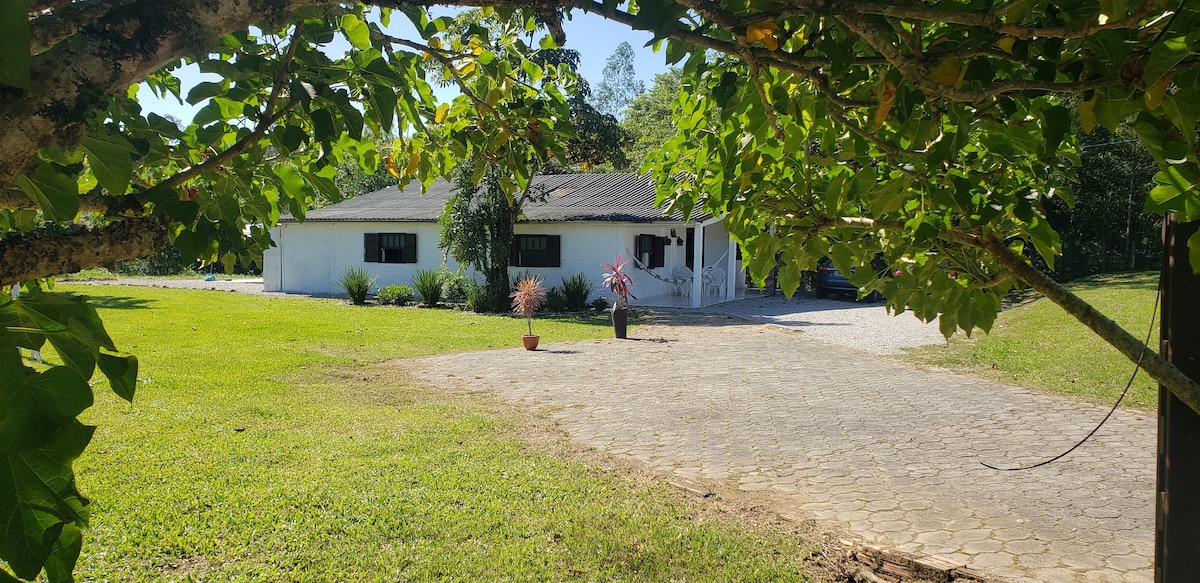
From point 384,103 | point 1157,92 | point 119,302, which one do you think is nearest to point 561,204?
point 119,302

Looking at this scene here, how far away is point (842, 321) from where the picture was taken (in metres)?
19.7

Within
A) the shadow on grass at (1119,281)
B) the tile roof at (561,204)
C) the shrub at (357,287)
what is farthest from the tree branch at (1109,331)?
the shadow on grass at (1119,281)

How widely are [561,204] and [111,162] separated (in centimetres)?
2321

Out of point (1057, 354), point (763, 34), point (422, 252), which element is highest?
point (422, 252)

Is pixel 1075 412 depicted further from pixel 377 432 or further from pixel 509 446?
pixel 377 432

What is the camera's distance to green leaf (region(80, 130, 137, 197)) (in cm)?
142

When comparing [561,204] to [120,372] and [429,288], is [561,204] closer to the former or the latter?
[429,288]

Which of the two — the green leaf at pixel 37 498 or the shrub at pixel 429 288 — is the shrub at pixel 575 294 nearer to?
the shrub at pixel 429 288

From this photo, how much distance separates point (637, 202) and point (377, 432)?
17.4 m

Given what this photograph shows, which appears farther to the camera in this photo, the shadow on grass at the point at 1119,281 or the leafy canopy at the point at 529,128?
the shadow on grass at the point at 1119,281

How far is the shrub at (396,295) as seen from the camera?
76.0 feet

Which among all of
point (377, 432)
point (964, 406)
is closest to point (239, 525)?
point (377, 432)

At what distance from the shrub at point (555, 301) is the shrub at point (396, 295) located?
15.7 feet

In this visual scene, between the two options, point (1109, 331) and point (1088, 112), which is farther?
point (1109, 331)
